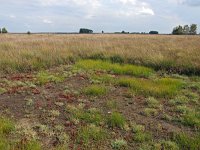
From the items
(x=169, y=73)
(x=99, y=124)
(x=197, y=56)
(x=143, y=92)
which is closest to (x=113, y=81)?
(x=143, y=92)

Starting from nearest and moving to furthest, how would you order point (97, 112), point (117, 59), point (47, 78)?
point (97, 112), point (47, 78), point (117, 59)

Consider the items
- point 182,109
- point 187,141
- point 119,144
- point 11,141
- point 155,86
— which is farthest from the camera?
point 155,86

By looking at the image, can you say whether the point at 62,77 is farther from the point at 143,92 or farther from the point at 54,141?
the point at 54,141

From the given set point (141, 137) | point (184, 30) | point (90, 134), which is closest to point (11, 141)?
point (90, 134)

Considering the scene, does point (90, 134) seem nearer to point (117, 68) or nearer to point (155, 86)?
point (155, 86)

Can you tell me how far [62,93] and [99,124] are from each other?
106 inches

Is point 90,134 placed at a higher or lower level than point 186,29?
higher

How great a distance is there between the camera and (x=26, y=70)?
13.5 meters

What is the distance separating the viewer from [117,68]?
13.8 m

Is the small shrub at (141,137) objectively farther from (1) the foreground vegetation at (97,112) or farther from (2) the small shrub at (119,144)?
(2) the small shrub at (119,144)

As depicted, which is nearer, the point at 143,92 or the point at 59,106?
the point at 59,106

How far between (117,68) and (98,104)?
520 cm

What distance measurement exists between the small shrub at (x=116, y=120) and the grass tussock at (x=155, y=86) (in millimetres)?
2481

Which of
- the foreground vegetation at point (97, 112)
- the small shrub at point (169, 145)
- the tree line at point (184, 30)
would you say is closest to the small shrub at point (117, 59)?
the foreground vegetation at point (97, 112)
